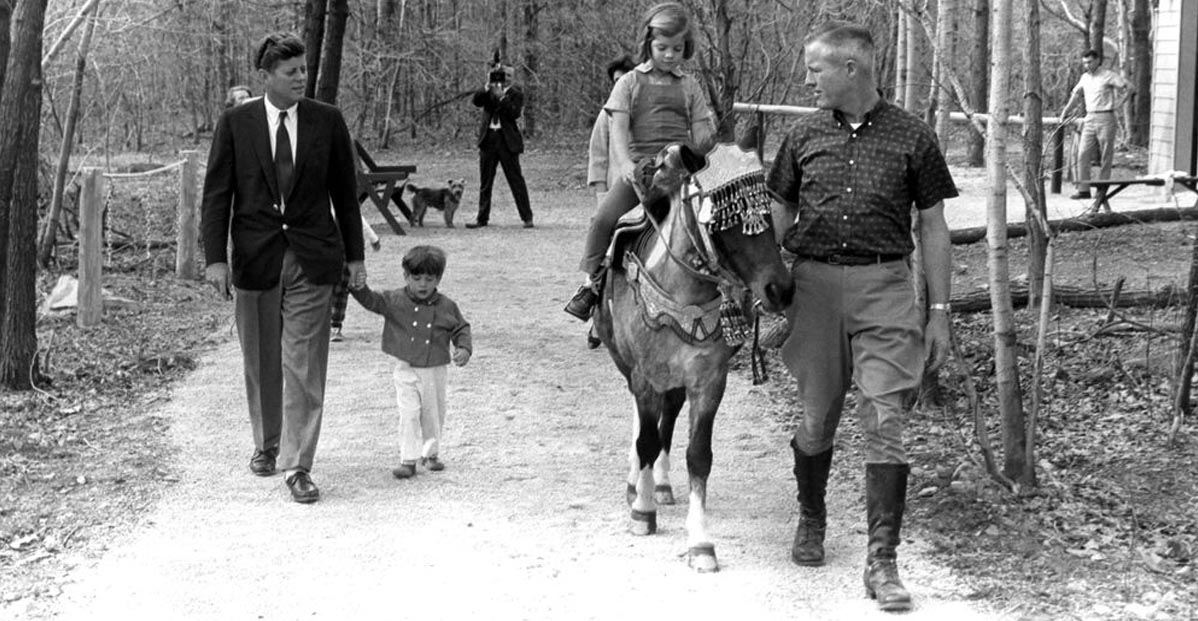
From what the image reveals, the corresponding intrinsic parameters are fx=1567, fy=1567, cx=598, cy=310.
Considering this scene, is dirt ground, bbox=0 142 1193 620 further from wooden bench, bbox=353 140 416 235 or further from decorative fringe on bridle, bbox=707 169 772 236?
wooden bench, bbox=353 140 416 235

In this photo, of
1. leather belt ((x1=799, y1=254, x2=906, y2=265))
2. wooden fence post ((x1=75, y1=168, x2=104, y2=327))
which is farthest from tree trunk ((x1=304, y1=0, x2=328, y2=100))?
leather belt ((x1=799, y1=254, x2=906, y2=265))

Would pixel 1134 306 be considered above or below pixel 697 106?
below

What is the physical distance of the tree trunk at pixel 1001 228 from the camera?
671cm

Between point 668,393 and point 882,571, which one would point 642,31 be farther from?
point 882,571

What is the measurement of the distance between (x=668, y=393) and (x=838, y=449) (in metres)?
1.93

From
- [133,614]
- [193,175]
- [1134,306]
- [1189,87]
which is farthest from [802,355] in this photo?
[1189,87]

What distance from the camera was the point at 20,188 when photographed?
10062 mm

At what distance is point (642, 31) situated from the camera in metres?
7.61

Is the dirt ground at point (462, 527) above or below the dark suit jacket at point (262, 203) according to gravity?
below

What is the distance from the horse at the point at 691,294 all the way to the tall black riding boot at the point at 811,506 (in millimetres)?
356

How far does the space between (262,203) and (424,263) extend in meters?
0.87

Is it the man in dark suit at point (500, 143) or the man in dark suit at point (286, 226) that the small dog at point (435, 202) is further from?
the man in dark suit at point (286, 226)

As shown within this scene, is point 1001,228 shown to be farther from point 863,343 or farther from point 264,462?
point 264,462

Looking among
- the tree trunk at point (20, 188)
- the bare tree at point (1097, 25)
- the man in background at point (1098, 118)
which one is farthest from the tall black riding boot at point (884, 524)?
the bare tree at point (1097, 25)
